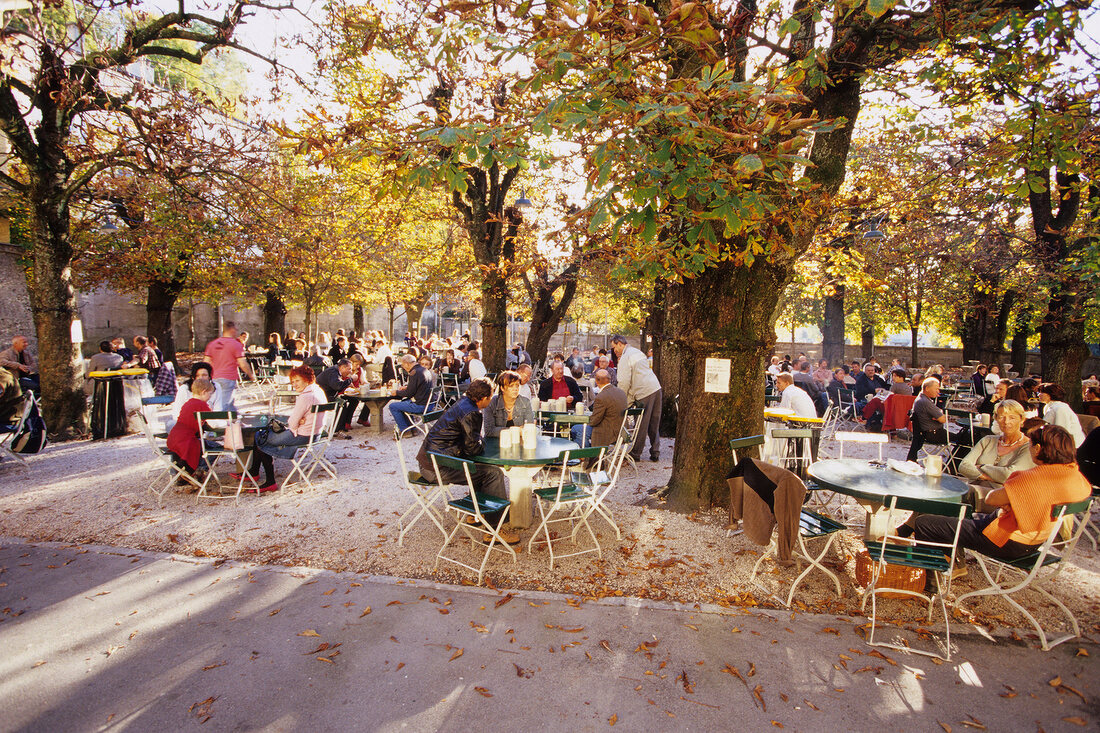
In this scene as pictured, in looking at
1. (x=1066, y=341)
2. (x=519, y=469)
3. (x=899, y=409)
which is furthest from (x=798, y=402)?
(x=1066, y=341)

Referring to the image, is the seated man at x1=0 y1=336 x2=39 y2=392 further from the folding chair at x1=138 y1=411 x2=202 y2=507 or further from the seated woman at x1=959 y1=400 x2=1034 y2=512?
the seated woman at x1=959 y1=400 x2=1034 y2=512

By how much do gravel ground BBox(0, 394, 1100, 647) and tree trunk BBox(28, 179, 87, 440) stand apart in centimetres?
172

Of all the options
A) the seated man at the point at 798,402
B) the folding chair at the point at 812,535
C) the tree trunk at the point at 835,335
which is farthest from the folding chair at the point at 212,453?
the tree trunk at the point at 835,335

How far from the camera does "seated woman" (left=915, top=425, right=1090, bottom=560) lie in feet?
11.4

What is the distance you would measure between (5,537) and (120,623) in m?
2.65

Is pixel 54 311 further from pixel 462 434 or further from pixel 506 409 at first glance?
pixel 462 434

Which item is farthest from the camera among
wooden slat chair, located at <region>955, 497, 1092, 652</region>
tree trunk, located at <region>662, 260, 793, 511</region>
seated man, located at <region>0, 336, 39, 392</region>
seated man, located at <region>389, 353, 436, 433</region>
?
seated man, located at <region>389, 353, 436, 433</region>

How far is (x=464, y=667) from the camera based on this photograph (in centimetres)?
320

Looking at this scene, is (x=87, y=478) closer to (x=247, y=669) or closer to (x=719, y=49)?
(x=247, y=669)

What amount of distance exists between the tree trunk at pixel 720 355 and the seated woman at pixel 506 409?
5.67 feet

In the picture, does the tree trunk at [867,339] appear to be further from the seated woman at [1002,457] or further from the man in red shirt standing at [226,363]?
the man in red shirt standing at [226,363]

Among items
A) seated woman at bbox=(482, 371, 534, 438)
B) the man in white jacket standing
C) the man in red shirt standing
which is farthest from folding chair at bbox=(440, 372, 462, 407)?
seated woman at bbox=(482, 371, 534, 438)

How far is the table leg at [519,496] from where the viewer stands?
4.96 meters

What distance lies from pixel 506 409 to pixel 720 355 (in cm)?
224
